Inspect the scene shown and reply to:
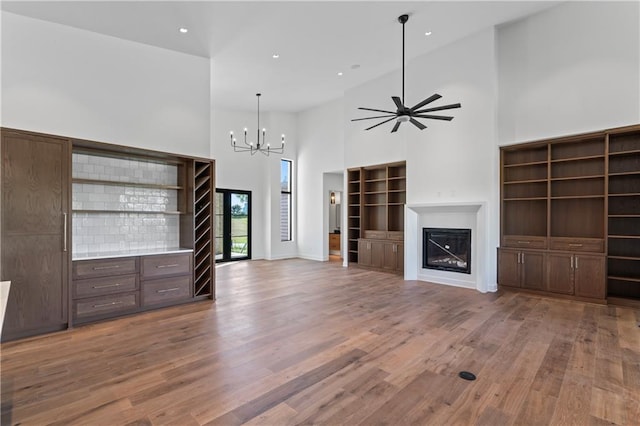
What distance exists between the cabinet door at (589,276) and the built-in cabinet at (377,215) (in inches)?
123

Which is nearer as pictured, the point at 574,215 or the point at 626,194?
the point at 626,194

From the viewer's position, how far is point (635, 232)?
15.8 ft

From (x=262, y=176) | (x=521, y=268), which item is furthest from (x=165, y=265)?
(x=521, y=268)

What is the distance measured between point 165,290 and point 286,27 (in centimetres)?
450

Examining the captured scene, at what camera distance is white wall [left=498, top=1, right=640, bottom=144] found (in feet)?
15.1

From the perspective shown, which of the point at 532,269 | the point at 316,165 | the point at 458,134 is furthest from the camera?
the point at 316,165

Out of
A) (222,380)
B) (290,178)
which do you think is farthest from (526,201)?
(290,178)

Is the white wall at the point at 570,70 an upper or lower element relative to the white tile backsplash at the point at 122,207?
upper

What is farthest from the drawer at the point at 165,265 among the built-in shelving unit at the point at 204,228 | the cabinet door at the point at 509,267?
the cabinet door at the point at 509,267

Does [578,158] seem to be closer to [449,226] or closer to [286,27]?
[449,226]

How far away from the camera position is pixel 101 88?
4.39 meters

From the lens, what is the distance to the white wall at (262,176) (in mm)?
9383

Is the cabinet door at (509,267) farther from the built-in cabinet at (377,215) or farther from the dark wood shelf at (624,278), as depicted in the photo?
the built-in cabinet at (377,215)

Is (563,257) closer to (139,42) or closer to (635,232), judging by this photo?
(635,232)
